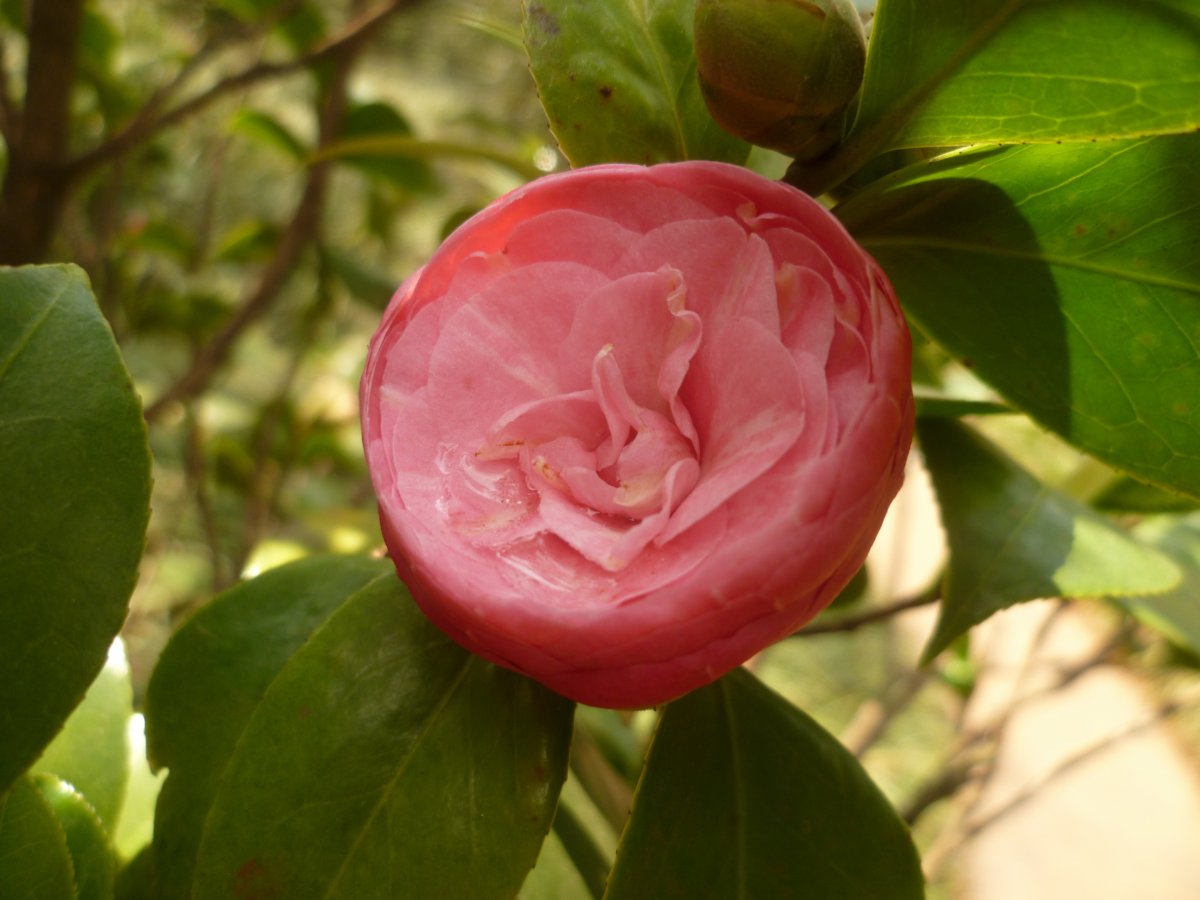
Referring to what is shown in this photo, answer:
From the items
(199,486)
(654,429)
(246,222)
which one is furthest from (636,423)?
(246,222)

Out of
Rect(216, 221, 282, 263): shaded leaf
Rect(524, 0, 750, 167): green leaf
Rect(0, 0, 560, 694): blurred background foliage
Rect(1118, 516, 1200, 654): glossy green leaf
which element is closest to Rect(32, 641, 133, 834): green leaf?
Rect(0, 0, 560, 694): blurred background foliage

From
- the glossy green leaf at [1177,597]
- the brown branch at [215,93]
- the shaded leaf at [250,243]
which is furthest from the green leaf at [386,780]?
the shaded leaf at [250,243]

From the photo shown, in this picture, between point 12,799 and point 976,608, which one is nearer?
point 12,799

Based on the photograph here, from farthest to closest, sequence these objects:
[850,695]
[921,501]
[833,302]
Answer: [921,501], [850,695], [833,302]

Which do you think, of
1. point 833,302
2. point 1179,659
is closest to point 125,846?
point 833,302

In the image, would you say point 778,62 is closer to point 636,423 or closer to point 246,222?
point 636,423

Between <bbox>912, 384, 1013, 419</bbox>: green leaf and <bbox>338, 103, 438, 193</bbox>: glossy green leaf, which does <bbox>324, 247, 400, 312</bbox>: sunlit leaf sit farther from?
<bbox>912, 384, 1013, 419</bbox>: green leaf

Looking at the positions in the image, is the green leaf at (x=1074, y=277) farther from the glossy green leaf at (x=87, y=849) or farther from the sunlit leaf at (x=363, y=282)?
the sunlit leaf at (x=363, y=282)

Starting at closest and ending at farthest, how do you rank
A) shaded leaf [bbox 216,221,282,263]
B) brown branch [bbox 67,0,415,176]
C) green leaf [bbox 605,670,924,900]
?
green leaf [bbox 605,670,924,900] → brown branch [bbox 67,0,415,176] → shaded leaf [bbox 216,221,282,263]

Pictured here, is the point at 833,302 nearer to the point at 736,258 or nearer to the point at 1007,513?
the point at 736,258
